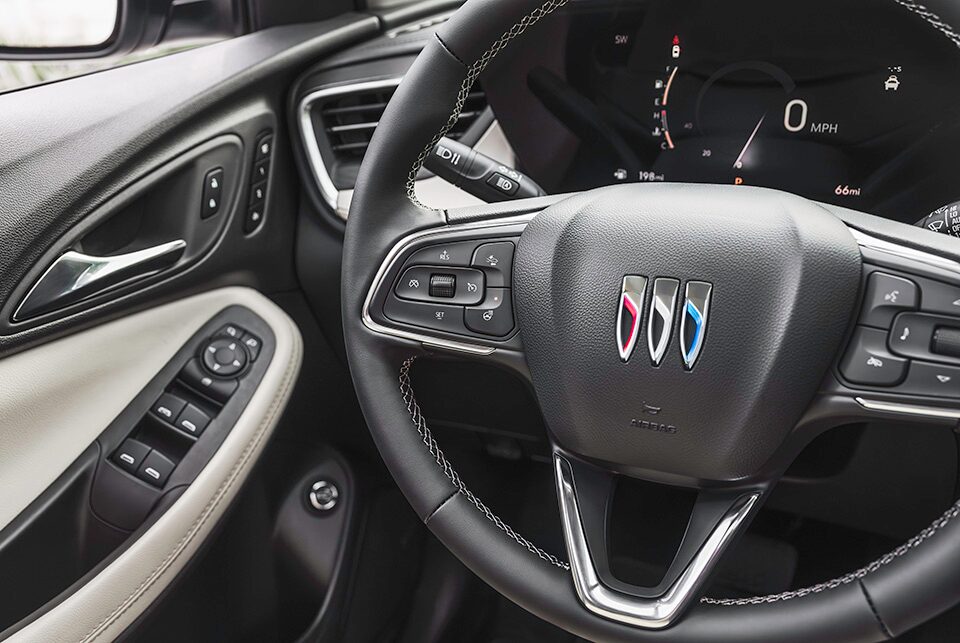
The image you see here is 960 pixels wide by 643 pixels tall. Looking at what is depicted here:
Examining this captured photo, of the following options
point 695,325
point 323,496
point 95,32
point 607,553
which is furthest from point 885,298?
point 95,32

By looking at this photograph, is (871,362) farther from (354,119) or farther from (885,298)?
(354,119)

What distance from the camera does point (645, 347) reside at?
751 millimetres

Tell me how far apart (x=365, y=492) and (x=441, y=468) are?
0.64 meters

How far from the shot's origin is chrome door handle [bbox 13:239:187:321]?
3.24ft

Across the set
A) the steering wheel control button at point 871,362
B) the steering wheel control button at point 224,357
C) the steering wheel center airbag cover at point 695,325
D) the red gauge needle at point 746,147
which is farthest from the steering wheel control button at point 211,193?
the steering wheel control button at point 871,362

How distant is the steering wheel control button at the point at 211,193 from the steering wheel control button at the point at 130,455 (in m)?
0.30

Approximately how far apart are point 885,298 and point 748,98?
0.39 m

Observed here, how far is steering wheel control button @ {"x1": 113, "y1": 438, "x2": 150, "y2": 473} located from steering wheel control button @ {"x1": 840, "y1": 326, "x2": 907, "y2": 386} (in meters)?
0.83

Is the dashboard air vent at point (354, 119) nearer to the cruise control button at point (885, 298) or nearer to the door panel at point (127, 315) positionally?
the door panel at point (127, 315)

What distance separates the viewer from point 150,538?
1063 mm

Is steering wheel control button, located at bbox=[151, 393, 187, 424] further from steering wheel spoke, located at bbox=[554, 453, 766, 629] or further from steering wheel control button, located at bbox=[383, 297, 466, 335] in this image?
steering wheel spoke, located at bbox=[554, 453, 766, 629]

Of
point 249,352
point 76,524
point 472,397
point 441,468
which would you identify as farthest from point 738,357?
point 76,524

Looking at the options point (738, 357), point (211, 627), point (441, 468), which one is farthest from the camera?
point (211, 627)

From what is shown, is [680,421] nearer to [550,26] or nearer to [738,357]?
[738,357]
